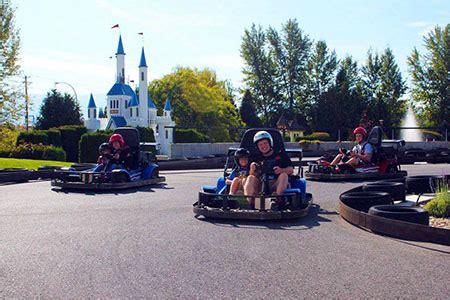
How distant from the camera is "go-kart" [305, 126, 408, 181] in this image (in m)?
15.8

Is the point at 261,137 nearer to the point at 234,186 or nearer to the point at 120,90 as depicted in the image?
the point at 234,186

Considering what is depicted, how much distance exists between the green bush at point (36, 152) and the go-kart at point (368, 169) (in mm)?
18611

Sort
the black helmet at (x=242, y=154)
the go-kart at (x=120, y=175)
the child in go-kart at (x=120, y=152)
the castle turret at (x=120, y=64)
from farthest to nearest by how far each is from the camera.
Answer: the castle turret at (x=120, y=64) < the child in go-kart at (x=120, y=152) < the go-kart at (x=120, y=175) < the black helmet at (x=242, y=154)

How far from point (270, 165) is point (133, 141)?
642 centimetres

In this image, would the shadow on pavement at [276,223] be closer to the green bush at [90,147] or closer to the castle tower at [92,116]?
the green bush at [90,147]

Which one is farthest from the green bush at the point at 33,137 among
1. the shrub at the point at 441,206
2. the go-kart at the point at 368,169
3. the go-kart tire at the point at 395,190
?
the shrub at the point at 441,206

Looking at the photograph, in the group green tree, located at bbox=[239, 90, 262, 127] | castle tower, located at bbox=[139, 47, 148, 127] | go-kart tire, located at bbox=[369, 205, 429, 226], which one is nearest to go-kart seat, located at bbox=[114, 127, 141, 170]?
go-kart tire, located at bbox=[369, 205, 429, 226]

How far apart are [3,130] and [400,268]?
78.0 ft

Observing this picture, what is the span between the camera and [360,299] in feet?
14.7

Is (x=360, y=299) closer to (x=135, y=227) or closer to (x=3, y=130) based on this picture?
(x=135, y=227)

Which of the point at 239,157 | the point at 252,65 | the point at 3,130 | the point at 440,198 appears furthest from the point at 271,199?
the point at 252,65

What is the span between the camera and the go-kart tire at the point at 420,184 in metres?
12.2

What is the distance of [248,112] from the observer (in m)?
71.4

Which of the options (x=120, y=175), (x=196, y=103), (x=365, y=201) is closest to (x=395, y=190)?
(x=365, y=201)
